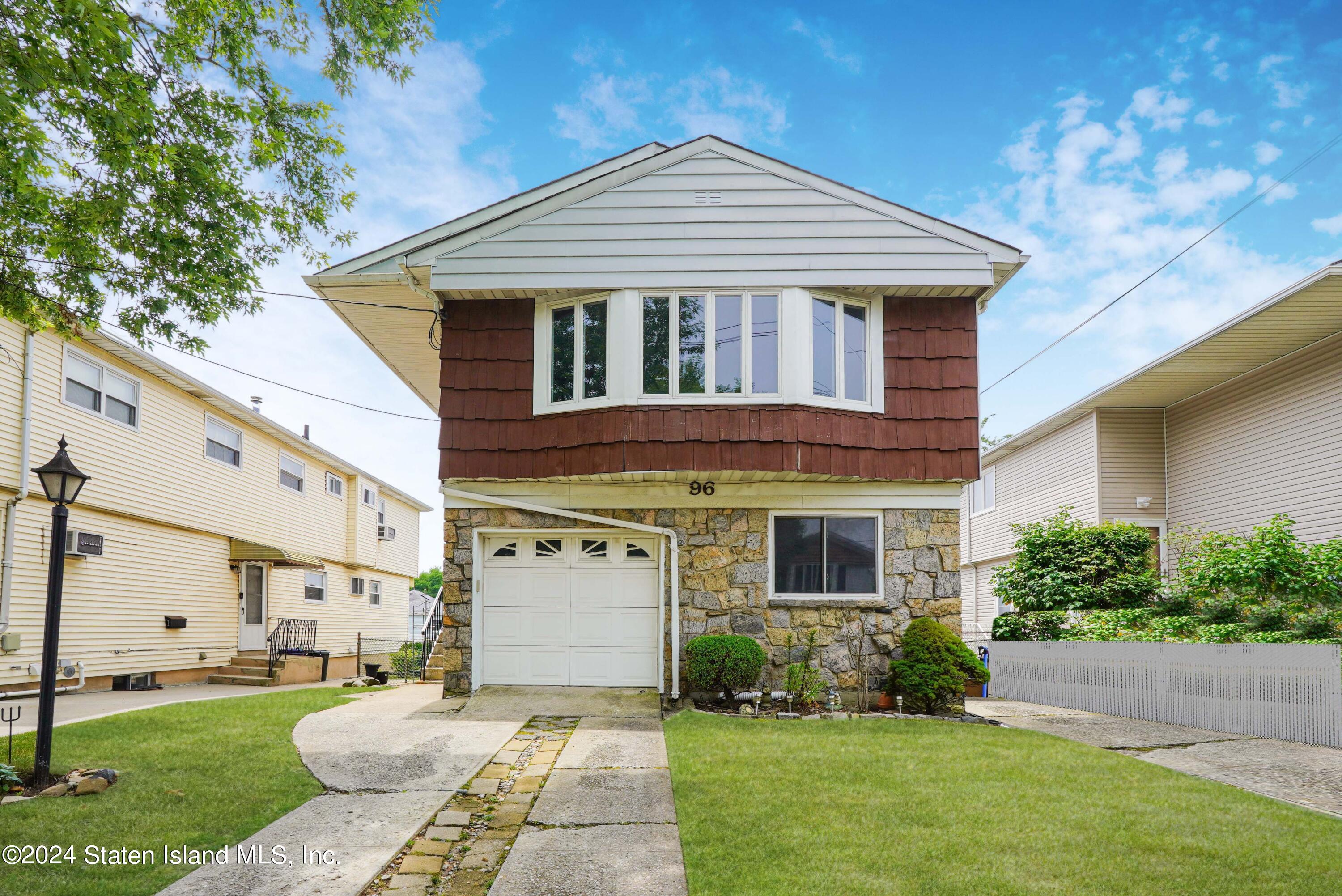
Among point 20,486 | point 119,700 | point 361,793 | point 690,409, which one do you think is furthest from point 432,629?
point 361,793

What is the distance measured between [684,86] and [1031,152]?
8508 mm

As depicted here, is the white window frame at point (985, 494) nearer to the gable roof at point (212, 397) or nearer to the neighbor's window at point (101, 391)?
the gable roof at point (212, 397)

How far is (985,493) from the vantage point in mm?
24547

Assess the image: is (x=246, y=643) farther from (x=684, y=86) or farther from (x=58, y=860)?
(x=58, y=860)

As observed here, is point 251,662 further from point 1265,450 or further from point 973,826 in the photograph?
point 1265,450

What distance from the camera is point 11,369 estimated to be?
1231 cm

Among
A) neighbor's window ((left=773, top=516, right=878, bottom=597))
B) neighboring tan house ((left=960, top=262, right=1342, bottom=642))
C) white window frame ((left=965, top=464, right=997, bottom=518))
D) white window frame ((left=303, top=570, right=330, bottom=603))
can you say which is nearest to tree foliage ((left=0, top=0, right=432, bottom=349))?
neighbor's window ((left=773, top=516, right=878, bottom=597))

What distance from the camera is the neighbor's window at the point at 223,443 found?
1733 centimetres

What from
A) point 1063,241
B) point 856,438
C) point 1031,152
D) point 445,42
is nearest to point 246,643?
point 445,42

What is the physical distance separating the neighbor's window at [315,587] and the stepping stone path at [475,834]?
15671 mm

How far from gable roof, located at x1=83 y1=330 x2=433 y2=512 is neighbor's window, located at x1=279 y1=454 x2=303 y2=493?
326 millimetres

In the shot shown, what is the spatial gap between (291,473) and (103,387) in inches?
268

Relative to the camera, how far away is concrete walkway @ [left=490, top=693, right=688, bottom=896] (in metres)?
4.26

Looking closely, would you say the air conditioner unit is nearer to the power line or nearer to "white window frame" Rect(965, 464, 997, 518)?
the power line
